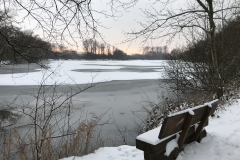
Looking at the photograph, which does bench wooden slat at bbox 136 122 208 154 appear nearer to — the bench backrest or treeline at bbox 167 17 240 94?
the bench backrest

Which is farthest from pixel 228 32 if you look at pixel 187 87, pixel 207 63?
pixel 187 87

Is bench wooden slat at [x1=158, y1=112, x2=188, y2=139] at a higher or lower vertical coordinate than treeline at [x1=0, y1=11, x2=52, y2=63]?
lower

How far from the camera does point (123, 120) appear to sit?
7363 mm

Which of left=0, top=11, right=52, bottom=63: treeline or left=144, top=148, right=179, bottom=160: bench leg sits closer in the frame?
left=144, top=148, right=179, bottom=160: bench leg

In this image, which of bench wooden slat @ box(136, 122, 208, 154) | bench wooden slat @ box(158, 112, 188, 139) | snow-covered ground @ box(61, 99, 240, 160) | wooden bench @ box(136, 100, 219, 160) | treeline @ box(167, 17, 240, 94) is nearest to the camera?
bench wooden slat @ box(158, 112, 188, 139)

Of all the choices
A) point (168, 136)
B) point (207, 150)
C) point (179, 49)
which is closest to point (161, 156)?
point (168, 136)

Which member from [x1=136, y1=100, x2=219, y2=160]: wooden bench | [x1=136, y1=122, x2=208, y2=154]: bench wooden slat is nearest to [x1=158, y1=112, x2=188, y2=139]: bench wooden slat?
[x1=136, y1=100, x2=219, y2=160]: wooden bench

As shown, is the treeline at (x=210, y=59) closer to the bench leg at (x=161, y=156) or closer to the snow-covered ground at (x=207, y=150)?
→ the snow-covered ground at (x=207, y=150)

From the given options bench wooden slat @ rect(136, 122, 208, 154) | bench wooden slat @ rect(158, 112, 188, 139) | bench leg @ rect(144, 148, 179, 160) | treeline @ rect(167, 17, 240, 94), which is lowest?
bench leg @ rect(144, 148, 179, 160)

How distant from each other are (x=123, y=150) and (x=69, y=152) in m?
1.16

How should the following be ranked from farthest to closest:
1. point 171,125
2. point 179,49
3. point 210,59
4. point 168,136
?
point 179,49 → point 210,59 → point 168,136 → point 171,125

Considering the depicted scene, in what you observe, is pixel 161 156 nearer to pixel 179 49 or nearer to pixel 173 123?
pixel 173 123

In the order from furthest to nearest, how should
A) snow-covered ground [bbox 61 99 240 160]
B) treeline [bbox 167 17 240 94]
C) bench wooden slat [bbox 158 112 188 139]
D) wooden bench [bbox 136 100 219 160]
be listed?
treeline [bbox 167 17 240 94]
snow-covered ground [bbox 61 99 240 160]
wooden bench [bbox 136 100 219 160]
bench wooden slat [bbox 158 112 188 139]

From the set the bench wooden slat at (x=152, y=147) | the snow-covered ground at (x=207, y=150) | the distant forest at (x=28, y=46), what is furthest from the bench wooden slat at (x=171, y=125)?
the distant forest at (x=28, y=46)
